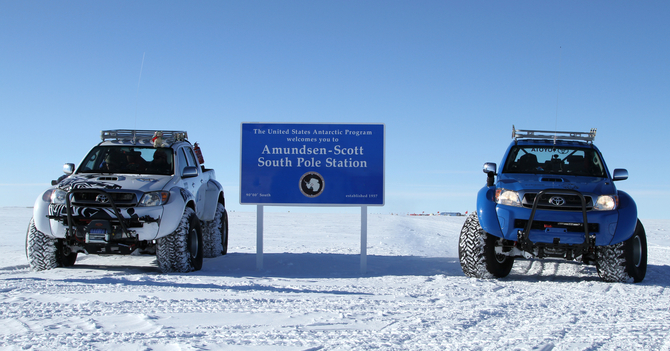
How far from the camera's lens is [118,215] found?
7.19m

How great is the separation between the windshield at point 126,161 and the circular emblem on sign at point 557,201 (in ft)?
18.7

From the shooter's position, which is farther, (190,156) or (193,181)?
(190,156)

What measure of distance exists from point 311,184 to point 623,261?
15.3 ft

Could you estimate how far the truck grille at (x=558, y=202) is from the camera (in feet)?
22.7

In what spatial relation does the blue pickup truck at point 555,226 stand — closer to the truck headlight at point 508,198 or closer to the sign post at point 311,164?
the truck headlight at point 508,198

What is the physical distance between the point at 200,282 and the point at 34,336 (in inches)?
112

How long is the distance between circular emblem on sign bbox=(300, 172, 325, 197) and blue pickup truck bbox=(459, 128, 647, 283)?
8.21ft

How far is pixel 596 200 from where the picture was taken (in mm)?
6984

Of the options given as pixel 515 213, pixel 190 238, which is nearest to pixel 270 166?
pixel 190 238

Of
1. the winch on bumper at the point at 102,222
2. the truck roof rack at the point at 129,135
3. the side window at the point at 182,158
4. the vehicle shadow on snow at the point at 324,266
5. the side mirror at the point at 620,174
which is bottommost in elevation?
the vehicle shadow on snow at the point at 324,266

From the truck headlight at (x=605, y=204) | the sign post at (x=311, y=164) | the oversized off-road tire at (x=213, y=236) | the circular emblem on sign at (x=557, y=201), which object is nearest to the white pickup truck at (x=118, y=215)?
the sign post at (x=311, y=164)

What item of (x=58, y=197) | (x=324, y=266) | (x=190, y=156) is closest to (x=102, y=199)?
(x=58, y=197)

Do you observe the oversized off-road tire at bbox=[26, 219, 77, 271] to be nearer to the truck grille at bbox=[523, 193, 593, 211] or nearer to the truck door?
the truck door

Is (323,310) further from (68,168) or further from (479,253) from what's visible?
(68,168)
